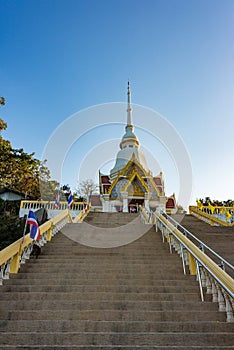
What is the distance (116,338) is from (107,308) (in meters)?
0.82

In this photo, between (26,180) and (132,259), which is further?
(26,180)

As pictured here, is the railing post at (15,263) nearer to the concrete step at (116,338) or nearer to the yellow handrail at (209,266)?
the concrete step at (116,338)

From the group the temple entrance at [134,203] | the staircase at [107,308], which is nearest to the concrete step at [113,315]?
the staircase at [107,308]

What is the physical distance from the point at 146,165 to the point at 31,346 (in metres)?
26.6

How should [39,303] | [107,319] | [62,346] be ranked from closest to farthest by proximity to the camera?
1. [62,346]
2. [107,319]
3. [39,303]

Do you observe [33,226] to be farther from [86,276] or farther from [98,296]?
[98,296]

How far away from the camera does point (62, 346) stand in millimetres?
3078

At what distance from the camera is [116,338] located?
3252mm

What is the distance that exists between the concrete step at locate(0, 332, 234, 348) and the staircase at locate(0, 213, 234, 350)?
0.04ft

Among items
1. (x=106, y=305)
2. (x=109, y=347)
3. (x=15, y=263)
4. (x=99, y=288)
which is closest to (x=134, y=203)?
(x=15, y=263)

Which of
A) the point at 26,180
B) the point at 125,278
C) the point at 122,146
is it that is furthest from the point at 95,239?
the point at 122,146

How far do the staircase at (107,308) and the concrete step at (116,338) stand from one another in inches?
0.4

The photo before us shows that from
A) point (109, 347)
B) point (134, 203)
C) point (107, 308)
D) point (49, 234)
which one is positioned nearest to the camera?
point (109, 347)

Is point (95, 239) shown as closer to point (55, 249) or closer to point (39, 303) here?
point (55, 249)
